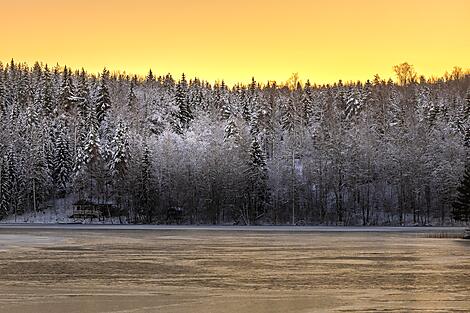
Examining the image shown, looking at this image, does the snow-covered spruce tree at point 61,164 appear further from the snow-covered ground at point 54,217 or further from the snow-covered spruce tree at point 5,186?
the snow-covered spruce tree at point 5,186

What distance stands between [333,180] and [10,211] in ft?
173

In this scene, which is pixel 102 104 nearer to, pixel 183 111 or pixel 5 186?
pixel 183 111

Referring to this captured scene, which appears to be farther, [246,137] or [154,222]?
[246,137]

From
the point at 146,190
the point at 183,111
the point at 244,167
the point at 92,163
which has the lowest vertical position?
the point at 146,190

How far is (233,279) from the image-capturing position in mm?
26312

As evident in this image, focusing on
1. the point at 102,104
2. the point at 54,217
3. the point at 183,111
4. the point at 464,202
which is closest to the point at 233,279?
the point at 464,202

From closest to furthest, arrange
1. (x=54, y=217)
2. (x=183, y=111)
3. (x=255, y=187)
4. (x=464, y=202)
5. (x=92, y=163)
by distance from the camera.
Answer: (x=464, y=202)
(x=255, y=187)
(x=54, y=217)
(x=92, y=163)
(x=183, y=111)

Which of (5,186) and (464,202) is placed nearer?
(464,202)

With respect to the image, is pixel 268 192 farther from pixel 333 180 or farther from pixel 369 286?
pixel 369 286

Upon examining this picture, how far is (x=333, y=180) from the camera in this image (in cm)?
9788

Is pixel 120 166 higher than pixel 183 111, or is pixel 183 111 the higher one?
pixel 183 111

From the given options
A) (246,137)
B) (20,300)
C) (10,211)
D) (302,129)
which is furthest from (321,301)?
(302,129)

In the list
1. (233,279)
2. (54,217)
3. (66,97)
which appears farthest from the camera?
(66,97)

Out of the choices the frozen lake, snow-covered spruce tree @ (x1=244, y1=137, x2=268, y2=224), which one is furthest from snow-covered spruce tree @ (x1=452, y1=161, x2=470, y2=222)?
snow-covered spruce tree @ (x1=244, y1=137, x2=268, y2=224)
